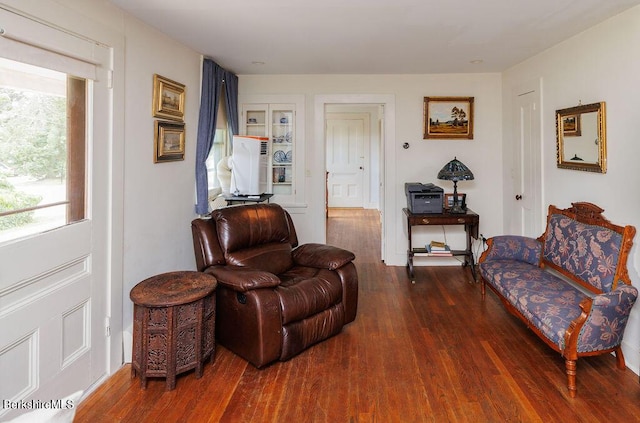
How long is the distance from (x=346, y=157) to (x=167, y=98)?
6635 mm

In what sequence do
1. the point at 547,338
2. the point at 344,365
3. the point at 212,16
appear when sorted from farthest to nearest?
the point at 212,16, the point at 344,365, the point at 547,338

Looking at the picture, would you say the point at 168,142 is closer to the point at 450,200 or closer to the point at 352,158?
the point at 450,200

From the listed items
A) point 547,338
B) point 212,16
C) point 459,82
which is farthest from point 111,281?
point 459,82

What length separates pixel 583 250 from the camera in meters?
2.74

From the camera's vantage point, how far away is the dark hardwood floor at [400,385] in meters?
2.00

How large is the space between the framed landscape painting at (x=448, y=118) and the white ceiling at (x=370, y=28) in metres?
0.57

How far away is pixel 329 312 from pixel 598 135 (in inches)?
92.5

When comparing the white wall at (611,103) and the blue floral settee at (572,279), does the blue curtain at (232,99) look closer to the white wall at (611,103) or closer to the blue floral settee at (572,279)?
the blue floral settee at (572,279)

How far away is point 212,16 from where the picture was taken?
2680mm

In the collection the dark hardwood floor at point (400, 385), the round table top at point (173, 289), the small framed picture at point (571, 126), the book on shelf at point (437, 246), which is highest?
the small framed picture at point (571, 126)

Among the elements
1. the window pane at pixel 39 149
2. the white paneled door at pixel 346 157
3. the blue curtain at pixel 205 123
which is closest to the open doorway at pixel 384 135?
the blue curtain at pixel 205 123

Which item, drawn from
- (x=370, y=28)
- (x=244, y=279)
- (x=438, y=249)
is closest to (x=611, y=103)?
(x=370, y=28)

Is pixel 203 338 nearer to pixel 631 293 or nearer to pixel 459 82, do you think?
pixel 631 293

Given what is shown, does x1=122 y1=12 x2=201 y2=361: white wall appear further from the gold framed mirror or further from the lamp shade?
the gold framed mirror
